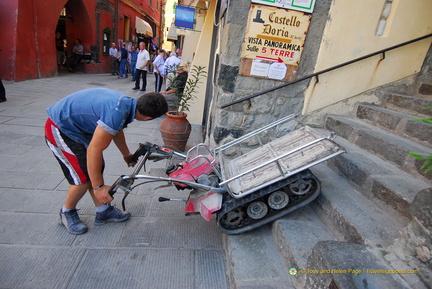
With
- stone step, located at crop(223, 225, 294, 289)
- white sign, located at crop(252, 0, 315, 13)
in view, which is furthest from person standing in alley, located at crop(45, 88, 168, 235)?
white sign, located at crop(252, 0, 315, 13)

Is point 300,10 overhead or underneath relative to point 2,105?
overhead

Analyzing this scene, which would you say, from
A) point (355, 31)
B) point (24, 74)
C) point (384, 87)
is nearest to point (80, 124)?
point (355, 31)

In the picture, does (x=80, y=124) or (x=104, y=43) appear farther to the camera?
(x=104, y=43)

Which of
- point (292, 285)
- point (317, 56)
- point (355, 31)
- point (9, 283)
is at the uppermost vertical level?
point (355, 31)

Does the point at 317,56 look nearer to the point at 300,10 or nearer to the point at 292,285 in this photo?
the point at 300,10

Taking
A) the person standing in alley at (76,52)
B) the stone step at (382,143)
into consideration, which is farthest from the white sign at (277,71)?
the person standing in alley at (76,52)

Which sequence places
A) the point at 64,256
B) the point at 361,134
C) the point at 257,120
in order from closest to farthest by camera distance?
the point at 64,256
the point at 361,134
the point at 257,120

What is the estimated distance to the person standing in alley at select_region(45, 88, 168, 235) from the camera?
2.04 m

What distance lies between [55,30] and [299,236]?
13816 mm

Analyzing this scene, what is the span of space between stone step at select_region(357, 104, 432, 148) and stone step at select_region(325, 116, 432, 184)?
65mm

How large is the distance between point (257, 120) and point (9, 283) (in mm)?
3278

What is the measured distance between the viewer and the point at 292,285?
6.26 ft

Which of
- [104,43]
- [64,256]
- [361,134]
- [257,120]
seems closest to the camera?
[64,256]

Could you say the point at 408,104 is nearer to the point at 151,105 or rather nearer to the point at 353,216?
the point at 353,216
